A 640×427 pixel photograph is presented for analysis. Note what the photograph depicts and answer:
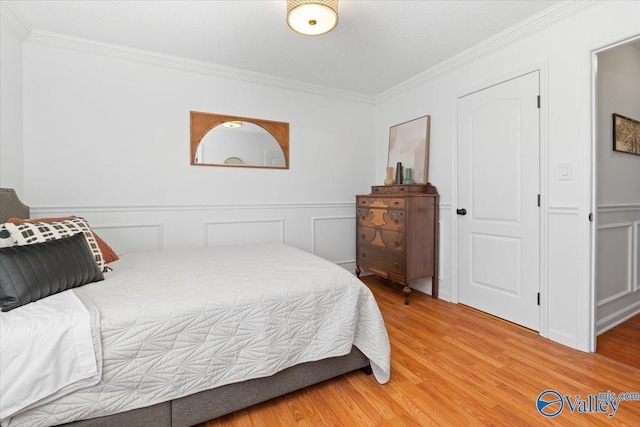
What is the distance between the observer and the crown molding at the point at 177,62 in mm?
2475

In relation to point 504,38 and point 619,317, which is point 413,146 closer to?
point 504,38

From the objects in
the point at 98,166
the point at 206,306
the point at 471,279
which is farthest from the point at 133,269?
the point at 471,279

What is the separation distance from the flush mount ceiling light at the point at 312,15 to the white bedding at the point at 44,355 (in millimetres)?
1939

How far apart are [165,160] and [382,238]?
2.35 meters

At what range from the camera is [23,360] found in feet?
3.34

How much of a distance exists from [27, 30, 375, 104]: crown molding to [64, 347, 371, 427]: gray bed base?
287 cm

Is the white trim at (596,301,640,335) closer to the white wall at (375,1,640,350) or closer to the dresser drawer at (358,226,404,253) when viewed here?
the white wall at (375,1,640,350)

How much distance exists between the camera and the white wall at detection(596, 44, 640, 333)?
228cm

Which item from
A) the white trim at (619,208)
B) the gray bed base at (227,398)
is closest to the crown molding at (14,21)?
the gray bed base at (227,398)

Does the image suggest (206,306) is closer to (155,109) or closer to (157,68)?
(155,109)

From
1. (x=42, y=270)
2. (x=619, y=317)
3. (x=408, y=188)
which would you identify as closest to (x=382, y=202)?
(x=408, y=188)

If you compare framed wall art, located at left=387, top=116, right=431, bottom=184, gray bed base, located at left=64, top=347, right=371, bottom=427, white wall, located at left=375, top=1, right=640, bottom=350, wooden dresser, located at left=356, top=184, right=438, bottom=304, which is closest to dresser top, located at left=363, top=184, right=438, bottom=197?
wooden dresser, located at left=356, top=184, right=438, bottom=304

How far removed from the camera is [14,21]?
220cm

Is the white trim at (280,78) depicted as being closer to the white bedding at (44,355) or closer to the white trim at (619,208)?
the white trim at (619,208)
